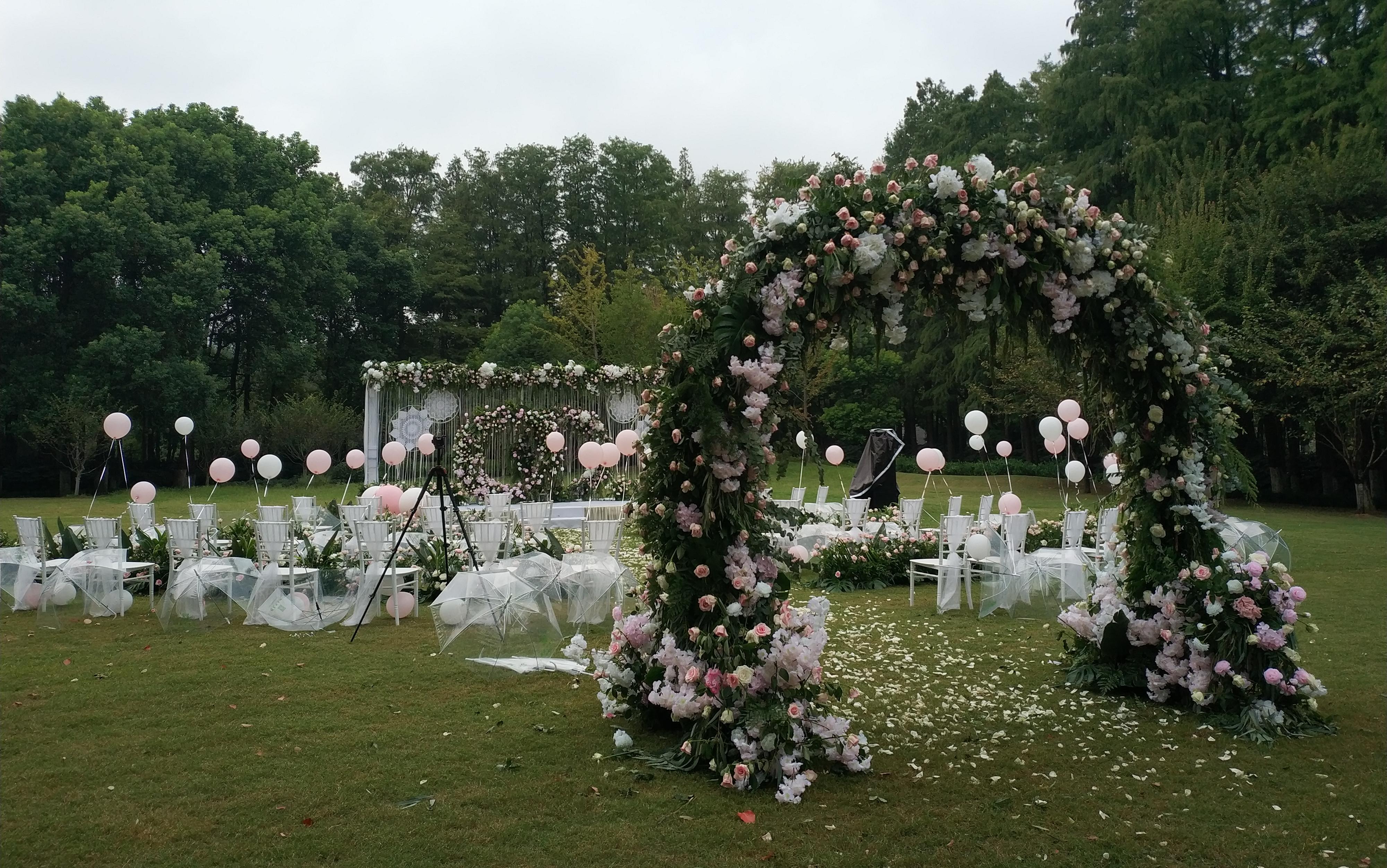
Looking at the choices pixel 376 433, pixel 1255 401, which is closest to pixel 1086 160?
pixel 1255 401

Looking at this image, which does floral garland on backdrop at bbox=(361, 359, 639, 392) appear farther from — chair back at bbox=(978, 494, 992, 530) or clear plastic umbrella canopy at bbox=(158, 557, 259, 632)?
clear plastic umbrella canopy at bbox=(158, 557, 259, 632)

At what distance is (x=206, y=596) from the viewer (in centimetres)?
808

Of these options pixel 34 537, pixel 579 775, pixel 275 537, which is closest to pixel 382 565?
pixel 275 537

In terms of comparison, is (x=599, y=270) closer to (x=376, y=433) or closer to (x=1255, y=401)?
(x=376, y=433)

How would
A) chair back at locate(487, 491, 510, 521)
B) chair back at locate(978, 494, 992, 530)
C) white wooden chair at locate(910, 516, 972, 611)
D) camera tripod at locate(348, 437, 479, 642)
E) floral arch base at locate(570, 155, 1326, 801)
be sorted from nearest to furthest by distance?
floral arch base at locate(570, 155, 1326, 801) < camera tripod at locate(348, 437, 479, 642) < white wooden chair at locate(910, 516, 972, 611) < chair back at locate(978, 494, 992, 530) < chair back at locate(487, 491, 510, 521)

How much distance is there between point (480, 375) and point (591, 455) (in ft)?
23.2

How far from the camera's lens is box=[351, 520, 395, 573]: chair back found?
8398 millimetres

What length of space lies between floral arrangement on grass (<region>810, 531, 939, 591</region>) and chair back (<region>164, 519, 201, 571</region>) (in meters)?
6.33

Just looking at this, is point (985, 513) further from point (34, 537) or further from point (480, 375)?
point (480, 375)

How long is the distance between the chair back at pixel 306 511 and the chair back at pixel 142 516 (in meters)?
1.53

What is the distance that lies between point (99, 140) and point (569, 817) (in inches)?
1154

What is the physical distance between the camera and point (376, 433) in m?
18.4

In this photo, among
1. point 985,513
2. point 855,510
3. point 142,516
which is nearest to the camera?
point 142,516

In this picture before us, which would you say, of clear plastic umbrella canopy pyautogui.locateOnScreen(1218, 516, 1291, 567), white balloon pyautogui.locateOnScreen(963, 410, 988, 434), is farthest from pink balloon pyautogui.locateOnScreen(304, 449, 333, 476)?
clear plastic umbrella canopy pyautogui.locateOnScreen(1218, 516, 1291, 567)
